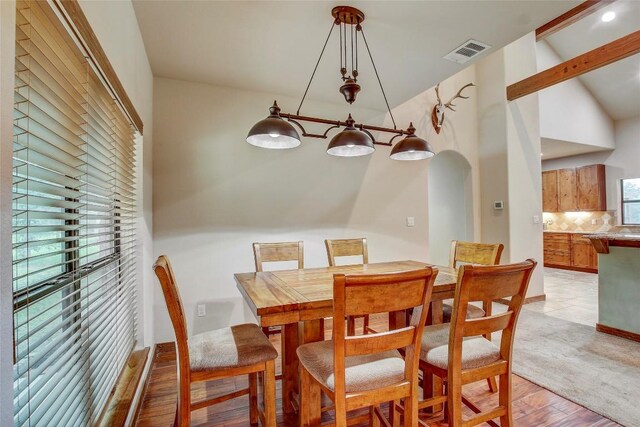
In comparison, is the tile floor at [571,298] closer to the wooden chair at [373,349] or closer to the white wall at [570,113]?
the white wall at [570,113]

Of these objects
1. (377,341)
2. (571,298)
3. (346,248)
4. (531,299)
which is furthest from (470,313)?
(571,298)

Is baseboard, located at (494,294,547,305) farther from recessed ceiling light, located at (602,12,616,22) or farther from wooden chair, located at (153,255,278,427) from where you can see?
recessed ceiling light, located at (602,12,616,22)

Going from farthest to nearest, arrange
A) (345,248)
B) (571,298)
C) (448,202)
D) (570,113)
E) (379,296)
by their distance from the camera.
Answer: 1. (570,113)
2. (448,202)
3. (571,298)
4. (345,248)
5. (379,296)

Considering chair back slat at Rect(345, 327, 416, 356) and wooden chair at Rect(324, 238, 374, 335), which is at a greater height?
wooden chair at Rect(324, 238, 374, 335)

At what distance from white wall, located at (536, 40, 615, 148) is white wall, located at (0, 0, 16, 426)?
641 centimetres

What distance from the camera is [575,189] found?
21.9 feet

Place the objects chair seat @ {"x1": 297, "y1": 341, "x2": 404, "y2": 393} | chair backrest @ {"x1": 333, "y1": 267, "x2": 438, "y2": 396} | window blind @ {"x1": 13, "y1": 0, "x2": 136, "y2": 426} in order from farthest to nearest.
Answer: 1. chair seat @ {"x1": 297, "y1": 341, "x2": 404, "y2": 393}
2. chair backrest @ {"x1": 333, "y1": 267, "x2": 438, "y2": 396}
3. window blind @ {"x1": 13, "y1": 0, "x2": 136, "y2": 426}

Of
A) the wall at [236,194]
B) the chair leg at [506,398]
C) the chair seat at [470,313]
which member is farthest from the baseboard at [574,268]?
the chair leg at [506,398]

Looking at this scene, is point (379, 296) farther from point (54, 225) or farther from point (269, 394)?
point (54, 225)

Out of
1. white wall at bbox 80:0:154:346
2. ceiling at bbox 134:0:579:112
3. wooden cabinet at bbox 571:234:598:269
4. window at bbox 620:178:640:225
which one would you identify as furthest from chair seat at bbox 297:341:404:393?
window at bbox 620:178:640:225

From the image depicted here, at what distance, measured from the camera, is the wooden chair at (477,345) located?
1.39m

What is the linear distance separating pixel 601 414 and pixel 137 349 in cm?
317

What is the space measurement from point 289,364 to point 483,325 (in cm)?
119

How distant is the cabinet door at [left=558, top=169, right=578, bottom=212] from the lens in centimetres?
670
